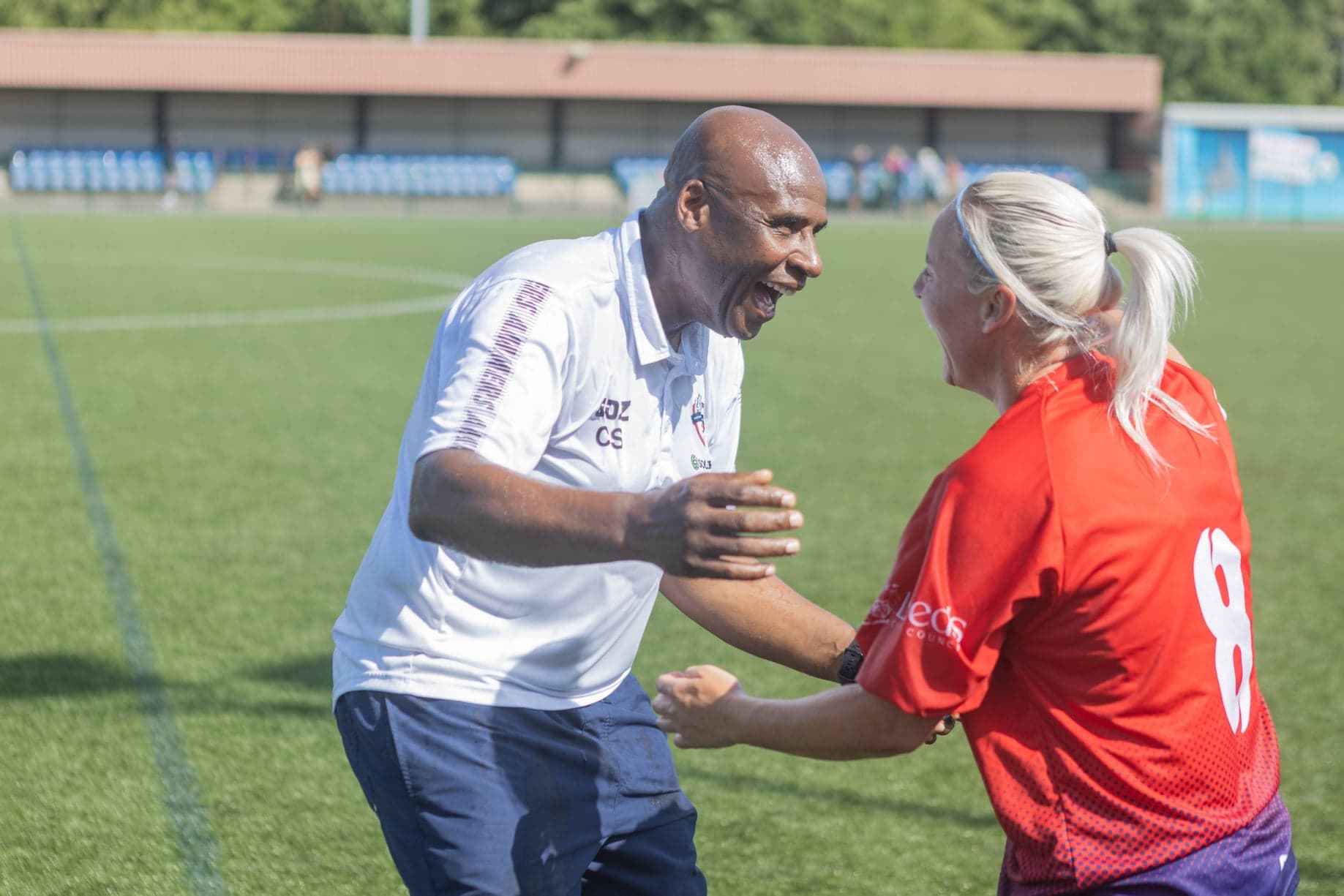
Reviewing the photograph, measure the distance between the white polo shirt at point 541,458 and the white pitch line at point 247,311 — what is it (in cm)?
1459

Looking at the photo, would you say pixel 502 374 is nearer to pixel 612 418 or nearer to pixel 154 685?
pixel 612 418

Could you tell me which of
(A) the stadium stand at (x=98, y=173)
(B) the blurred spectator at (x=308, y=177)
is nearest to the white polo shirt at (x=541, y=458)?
(B) the blurred spectator at (x=308, y=177)

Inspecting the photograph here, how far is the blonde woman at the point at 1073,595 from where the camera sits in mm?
2365

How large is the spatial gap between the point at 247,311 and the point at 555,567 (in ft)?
56.7

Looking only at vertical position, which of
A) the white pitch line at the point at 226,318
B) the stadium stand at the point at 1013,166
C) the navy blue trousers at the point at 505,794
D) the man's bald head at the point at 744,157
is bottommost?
the stadium stand at the point at 1013,166

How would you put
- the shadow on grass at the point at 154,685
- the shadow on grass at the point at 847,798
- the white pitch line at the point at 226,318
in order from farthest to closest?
the white pitch line at the point at 226,318, the shadow on grass at the point at 154,685, the shadow on grass at the point at 847,798

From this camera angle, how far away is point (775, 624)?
3193 millimetres

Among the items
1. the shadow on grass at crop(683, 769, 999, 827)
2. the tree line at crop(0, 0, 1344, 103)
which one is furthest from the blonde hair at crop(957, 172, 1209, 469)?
the tree line at crop(0, 0, 1344, 103)

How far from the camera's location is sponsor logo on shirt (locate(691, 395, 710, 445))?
3.12 metres

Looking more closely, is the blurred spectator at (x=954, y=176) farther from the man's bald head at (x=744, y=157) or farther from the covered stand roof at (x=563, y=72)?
the man's bald head at (x=744, y=157)

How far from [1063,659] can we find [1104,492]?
0.91ft

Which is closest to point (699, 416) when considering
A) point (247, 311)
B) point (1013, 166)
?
point (247, 311)

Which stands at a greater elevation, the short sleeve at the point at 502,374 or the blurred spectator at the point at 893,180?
the short sleeve at the point at 502,374

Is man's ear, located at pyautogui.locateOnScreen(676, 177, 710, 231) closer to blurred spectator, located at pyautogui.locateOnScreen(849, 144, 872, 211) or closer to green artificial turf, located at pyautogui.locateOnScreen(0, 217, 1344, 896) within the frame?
green artificial turf, located at pyautogui.locateOnScreen(0, 217, 1344, 896)
